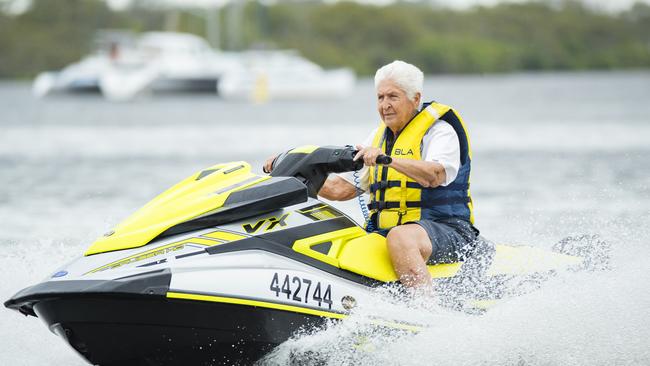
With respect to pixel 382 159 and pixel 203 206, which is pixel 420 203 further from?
pixel 203 206

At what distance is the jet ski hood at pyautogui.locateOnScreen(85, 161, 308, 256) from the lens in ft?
13.5

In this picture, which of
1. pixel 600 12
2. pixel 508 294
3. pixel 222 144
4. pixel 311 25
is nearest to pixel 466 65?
pixel 311 25

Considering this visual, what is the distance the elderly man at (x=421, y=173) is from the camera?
4.48 m

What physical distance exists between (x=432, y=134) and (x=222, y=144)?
16546 mm

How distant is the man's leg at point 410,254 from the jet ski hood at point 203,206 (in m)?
0.43

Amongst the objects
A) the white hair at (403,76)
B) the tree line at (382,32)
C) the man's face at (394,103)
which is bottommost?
the tree line at (382,32)

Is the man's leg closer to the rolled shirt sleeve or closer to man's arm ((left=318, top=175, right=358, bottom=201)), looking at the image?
the rolled shirt sleeve

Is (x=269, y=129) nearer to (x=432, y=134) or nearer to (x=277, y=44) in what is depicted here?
Result: (x=432, y=134)

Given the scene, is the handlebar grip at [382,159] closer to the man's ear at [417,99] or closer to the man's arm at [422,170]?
the man's arm at [422,170]

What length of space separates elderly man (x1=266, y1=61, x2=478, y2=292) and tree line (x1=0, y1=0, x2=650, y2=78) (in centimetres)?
6576

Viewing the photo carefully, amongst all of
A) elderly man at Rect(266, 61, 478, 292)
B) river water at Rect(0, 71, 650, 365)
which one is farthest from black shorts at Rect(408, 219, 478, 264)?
river water at Rect(0, 71, 650, 365)

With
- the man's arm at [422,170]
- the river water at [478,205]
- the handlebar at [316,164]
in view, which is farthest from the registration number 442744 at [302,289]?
the man's arm at [422,170]

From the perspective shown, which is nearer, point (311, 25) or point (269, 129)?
point (269, 129)

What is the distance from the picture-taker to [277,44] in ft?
262
